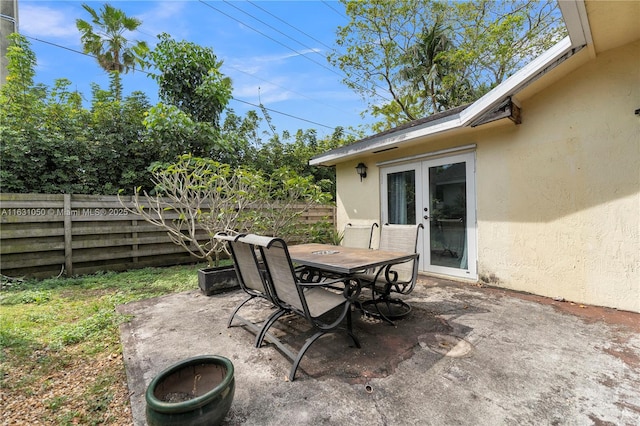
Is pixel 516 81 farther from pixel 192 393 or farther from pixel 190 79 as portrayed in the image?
pixel 190 79

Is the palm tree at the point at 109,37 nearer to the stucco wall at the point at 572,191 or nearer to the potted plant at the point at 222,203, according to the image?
the potted plant at the point at 222,203

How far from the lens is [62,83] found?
6.53m

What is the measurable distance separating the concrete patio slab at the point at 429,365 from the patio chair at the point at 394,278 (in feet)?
0.62

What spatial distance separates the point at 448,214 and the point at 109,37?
1152cm

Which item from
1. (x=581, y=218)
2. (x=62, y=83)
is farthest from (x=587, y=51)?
(x=62, y=83)

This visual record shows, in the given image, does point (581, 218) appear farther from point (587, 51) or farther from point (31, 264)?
point (31, 264)

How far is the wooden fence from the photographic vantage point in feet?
14.6

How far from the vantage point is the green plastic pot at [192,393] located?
137cm

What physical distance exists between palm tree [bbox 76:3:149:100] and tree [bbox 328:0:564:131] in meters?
9.11

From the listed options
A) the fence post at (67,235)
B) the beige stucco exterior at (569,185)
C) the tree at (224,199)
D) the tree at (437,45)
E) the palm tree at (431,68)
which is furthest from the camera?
the palm tree at (431,68)

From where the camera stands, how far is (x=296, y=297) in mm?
2111

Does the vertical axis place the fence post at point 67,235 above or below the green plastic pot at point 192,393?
above

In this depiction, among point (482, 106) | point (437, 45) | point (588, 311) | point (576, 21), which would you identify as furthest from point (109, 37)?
point (588, 311)

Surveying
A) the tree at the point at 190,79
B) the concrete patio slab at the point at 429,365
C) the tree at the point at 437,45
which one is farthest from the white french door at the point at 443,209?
the tree at the point at 437,45
